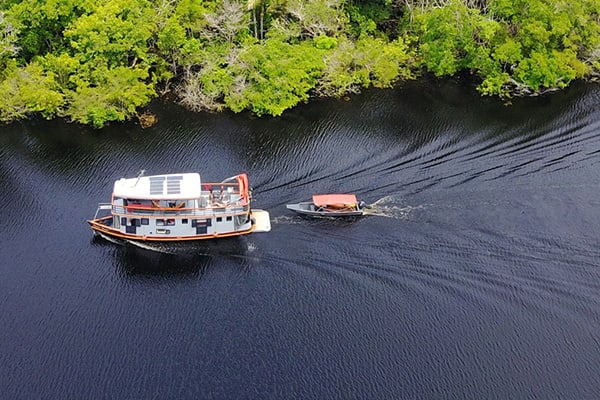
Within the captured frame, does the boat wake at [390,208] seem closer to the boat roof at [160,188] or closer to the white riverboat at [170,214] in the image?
the white riverboat at [170,214]

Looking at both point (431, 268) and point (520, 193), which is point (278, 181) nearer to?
point (431, 268)

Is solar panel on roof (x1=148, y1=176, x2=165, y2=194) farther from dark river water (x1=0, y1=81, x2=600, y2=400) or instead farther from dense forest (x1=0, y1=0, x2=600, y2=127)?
dense forest (x1=0, y1=0, x2=600, y2=127)

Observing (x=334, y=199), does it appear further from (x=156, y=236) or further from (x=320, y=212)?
(x=156, y=236)

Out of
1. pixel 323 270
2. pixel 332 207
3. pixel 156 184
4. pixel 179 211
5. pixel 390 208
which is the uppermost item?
pixel 156 184

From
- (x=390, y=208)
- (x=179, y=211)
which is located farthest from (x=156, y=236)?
(x=390, y=208)

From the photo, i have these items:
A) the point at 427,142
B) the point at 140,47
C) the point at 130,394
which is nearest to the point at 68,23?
the point at 140,47

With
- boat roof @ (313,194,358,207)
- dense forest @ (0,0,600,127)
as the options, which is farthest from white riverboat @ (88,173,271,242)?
dense forest @ (0,0,600,127)
